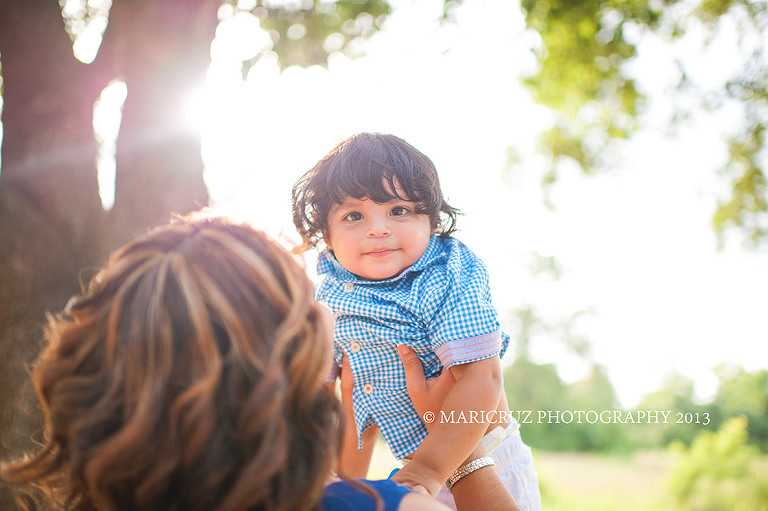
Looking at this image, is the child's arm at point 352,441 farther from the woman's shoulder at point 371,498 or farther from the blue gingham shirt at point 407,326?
the woman's shoulder at point 371,498

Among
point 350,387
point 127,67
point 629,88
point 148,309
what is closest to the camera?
point 148,309

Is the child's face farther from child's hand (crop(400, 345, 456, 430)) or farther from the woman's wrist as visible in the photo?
the woman's wrist

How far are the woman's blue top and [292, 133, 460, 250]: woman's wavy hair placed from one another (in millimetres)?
1088

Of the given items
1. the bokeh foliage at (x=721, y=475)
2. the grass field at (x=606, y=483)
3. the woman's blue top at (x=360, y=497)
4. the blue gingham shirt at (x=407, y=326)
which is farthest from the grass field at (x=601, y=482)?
the woman's blue top at (x=360, y=497)

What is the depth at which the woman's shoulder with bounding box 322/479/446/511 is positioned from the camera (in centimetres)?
140

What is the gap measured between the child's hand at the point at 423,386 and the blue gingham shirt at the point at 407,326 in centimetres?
5

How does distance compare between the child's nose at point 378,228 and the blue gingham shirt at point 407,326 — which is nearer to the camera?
the blue gingham shirt at point 407,326

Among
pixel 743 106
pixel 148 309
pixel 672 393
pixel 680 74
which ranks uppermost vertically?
pixel 680 74

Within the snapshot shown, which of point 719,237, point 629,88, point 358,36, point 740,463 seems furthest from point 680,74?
point 740,463

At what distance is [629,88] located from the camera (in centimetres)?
791

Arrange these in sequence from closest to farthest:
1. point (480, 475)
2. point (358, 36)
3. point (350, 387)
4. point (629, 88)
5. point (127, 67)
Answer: point (480, 475)
point (350, 387)
point (127, 67)
point (358, 36)
point (629, 88)

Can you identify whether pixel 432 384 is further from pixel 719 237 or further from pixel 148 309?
pixel 719 237

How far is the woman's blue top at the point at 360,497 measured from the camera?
1.40 m

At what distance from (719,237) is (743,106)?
2.14 meters
